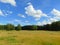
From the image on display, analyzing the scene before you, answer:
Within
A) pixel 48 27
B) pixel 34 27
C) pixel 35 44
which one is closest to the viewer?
pixel 35 44

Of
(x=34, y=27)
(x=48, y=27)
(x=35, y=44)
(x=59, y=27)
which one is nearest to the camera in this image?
(x=35, y=44)

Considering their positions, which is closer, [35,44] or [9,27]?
[35,44]

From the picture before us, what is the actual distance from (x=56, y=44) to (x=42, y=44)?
145cm

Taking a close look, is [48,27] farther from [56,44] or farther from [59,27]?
[56,44]

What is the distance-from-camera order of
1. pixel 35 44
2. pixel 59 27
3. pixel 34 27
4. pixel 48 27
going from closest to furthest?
pixel 35 44
pixel 59 27
pixel 48 27
pixel 34 27

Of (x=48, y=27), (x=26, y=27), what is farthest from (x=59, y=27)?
(x=26, y=27)

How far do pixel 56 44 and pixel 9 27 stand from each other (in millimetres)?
82293

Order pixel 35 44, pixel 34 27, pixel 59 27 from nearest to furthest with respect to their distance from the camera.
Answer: pixel 35 44, pixel 59 27, pixel 34 27

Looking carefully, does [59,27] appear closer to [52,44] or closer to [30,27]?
[30,27]

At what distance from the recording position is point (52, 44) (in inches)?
597

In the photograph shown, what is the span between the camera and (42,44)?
15.0 meters

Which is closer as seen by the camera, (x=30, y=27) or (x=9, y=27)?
(x=9, y=27)

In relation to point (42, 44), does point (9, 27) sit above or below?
above

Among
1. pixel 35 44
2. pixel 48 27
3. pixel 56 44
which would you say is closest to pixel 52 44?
pixel 56 44
